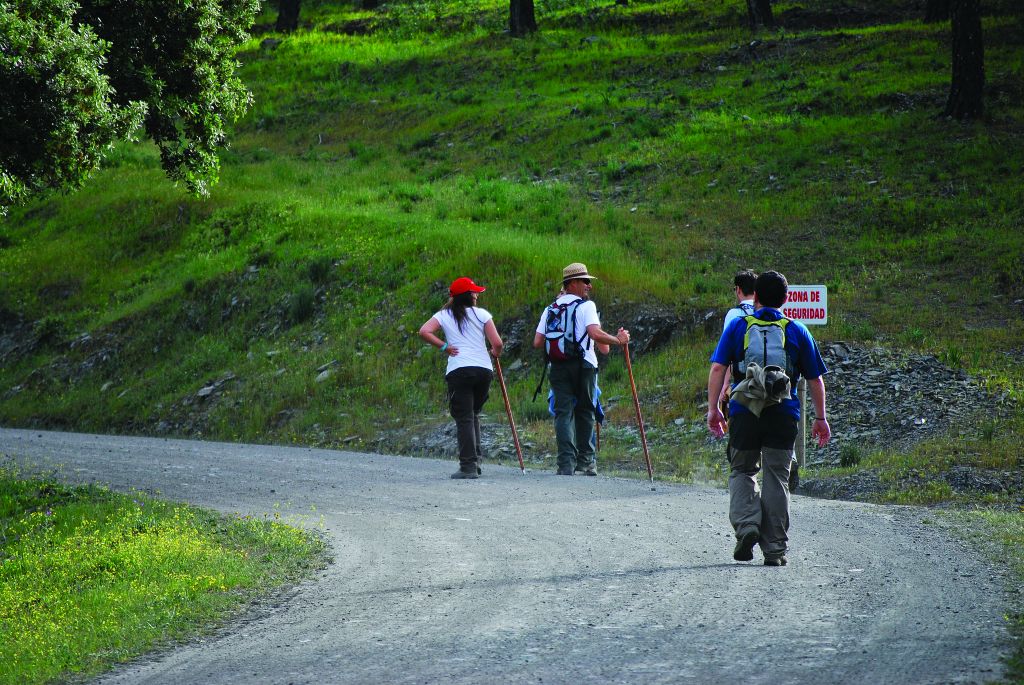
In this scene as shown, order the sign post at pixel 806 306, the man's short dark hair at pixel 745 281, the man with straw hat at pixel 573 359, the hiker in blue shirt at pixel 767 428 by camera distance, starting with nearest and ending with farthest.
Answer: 1. the hiker in blue shirt at pixel 767 428
2. the man's short dark hair at pixel 745 281
3. the man with straw hat at pixel 573 359
4. the sign post at pixel 806 306

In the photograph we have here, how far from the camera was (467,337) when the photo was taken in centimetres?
1424

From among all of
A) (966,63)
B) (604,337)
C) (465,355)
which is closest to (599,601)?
(604,337)

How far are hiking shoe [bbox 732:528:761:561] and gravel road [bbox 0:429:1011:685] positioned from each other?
68 mm

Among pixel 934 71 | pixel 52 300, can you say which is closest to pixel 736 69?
pixel 934 71

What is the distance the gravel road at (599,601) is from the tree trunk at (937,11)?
113 ft

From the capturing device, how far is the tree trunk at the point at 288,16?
6216 centimetres

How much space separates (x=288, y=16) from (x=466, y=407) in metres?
52.1

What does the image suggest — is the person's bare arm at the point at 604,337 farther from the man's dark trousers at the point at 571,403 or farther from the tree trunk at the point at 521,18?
the tree trunk at the point at 521,18

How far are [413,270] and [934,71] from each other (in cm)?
1783

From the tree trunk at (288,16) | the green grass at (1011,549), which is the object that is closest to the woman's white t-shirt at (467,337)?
the green grass at (1011,549)

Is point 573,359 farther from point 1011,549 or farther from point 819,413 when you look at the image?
point 1011,549

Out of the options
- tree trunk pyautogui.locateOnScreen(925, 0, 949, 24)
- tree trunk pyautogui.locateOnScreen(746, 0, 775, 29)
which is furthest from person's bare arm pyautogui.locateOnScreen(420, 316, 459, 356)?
tree trunk pyautogui.locateOnScreen(746, 0, 775, 29)

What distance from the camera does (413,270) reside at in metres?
26.2

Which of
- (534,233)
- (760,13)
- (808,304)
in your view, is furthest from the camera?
(760,13)
